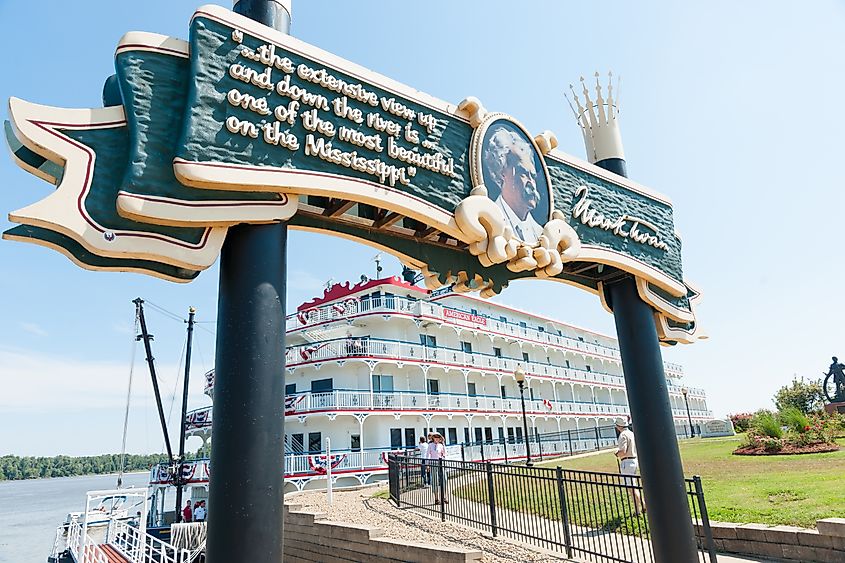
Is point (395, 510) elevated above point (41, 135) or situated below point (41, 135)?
below

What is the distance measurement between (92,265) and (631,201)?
596cm

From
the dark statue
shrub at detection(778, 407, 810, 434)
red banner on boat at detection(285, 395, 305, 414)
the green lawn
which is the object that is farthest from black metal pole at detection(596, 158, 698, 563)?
the dark statue

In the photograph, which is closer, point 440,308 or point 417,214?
point 417,214

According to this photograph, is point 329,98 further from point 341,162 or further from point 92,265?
point 92,265

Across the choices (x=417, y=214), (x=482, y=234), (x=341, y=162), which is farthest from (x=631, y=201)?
(x=341, y=162)

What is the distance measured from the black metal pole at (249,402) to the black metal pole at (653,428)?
13.6 feet

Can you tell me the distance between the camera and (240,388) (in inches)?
130

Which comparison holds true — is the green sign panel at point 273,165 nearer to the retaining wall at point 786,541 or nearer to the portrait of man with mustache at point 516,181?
the portrait of man with mustache at point 516,181

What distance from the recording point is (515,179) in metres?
5.30

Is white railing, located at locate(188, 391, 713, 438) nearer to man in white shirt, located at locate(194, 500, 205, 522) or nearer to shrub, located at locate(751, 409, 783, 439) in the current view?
man in white shirt, located at locate(194, 500, 205, 522)

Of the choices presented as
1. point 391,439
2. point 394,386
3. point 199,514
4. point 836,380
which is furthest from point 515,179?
point 836,380

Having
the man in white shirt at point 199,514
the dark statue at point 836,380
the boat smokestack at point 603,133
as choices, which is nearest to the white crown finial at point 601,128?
the boat smokestack at point 603,133

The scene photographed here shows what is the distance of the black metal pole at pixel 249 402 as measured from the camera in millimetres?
3113

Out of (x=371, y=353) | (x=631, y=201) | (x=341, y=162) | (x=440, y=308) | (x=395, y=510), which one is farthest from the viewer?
(x=440, y=308)
